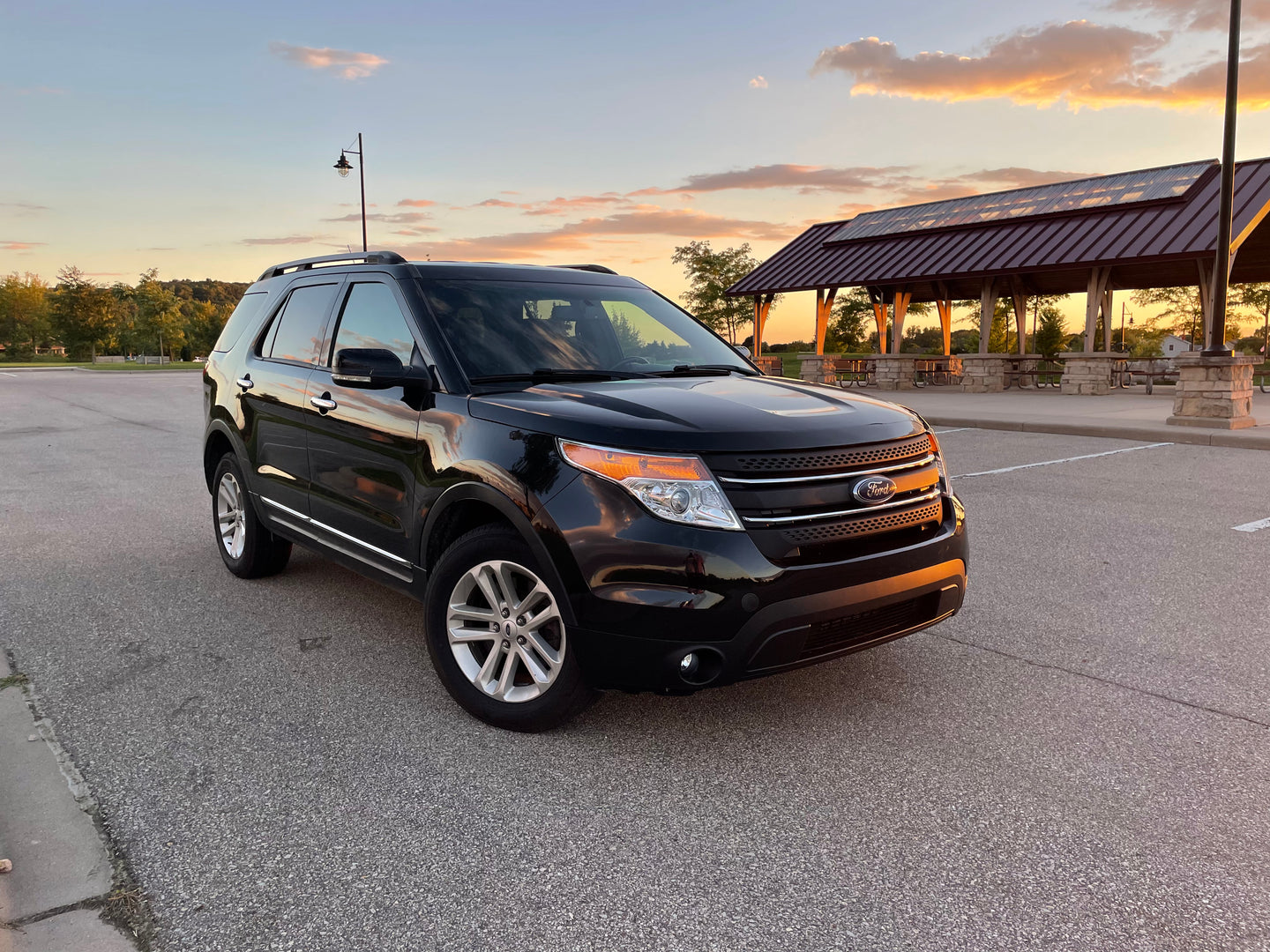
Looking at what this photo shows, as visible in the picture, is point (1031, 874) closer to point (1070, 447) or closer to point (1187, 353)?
point (1070, 447)

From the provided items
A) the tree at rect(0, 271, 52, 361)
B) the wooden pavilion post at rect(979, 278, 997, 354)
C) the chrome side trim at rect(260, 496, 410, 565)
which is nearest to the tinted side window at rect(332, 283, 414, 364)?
the chrome side trim at rect(260, 496, 410, 565)

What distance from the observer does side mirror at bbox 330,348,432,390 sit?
3.98 meters

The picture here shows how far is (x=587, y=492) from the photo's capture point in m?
3.33

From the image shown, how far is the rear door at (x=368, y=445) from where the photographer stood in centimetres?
420

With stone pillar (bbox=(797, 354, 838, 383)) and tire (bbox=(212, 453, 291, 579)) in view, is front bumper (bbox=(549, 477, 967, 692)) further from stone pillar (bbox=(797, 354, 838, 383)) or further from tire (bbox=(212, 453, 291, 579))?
stone pillar (bbox=(797, 354, 838, 383))

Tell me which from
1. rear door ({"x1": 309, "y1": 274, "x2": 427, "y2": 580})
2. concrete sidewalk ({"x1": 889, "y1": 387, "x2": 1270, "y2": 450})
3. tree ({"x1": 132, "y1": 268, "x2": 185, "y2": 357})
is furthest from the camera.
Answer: tree ({"x1": 132, "y1": 268, "x2": 185, "y2": 357})

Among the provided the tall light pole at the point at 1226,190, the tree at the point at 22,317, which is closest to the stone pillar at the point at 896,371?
the tall light pole at the point at 1226,190

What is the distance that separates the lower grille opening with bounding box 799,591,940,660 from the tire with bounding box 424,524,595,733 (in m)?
0.87

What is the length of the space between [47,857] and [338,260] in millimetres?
3255

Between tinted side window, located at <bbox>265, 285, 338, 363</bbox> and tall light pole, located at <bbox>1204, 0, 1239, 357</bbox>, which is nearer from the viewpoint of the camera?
tinted side window, located at <bbox>265, 285, 338, 363</bbox>

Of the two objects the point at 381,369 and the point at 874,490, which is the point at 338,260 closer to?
the point at 381,369

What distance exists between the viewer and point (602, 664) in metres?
3.35

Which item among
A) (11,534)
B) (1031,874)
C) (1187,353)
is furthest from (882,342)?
(1031,874)

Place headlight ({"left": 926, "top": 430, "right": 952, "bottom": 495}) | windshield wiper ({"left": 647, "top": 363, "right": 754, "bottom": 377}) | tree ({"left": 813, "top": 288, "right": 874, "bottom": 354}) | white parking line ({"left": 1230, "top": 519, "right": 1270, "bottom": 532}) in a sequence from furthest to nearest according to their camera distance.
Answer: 1. tree ({"left": 813, "top": 288, "right": 874, "bottom": 354})
2. white parking line ({"left": 1230, "top": 519, "right": 1270, "bottom": 532})
3. windshield wiper ({"left": 647, "top": 363, "right": 754, "bottom": 377})
4. headlight ({"left": 926, "top": 430, "right": 952, "bottom": 495})
